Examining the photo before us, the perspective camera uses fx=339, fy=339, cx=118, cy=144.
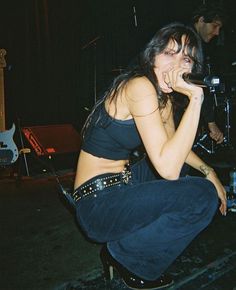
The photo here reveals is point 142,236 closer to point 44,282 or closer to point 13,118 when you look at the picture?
point 44,282

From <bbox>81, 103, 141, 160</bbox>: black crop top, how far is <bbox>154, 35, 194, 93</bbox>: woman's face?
267 mm

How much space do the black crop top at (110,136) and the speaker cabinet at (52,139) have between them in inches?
113

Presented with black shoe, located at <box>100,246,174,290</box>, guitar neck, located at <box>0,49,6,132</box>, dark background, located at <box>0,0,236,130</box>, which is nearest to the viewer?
black shoe, located at <box>100,246,174,290</box>

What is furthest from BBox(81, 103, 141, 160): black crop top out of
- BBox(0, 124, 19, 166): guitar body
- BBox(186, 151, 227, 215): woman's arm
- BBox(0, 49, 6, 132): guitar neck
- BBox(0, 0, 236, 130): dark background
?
BBox(0, 0, 236, 130): dark background

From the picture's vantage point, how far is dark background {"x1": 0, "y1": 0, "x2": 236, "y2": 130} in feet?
16.1

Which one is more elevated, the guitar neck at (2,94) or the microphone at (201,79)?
the microphone at (201,79)

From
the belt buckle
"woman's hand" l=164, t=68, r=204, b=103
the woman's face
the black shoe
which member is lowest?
the black shoe

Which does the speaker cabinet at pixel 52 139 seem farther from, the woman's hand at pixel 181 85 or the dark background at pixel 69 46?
the woman's hand at pixel 181 85

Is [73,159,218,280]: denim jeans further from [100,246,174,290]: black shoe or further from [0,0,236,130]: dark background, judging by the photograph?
[0,0,236,130]: dark background

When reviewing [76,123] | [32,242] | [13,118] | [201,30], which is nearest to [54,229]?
[32,242]

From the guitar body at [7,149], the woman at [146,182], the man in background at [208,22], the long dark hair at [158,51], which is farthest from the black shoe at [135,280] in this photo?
the guitar body at [7,149]

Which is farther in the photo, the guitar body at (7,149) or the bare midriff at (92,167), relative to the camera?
the guitar body at (7,149)

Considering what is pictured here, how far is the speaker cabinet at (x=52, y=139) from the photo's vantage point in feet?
14.2

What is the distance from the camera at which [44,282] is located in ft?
5.78
